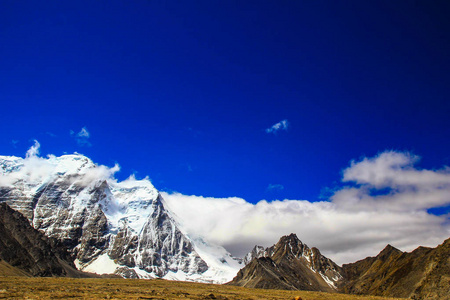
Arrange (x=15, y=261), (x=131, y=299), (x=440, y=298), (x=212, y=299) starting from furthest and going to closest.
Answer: (x=15, y=261) < (x=440, y=298) < (x=212, y=299) < (x=131, y=299)

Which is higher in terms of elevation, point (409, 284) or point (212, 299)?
point (409, 284)

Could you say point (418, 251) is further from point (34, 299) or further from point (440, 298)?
point (34, 299)

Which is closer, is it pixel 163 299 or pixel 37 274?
pixel 163 299

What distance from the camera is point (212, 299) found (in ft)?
135

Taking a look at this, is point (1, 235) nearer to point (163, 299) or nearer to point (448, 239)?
point (163, 299)

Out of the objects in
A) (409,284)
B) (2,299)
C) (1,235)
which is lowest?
(2,299)

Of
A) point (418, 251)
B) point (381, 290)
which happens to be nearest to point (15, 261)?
point (381, 290)

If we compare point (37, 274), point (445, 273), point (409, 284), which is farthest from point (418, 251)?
point (37, 274)

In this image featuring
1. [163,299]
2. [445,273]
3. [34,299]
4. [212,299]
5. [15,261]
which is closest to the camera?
[34,299]

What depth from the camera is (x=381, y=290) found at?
145 m

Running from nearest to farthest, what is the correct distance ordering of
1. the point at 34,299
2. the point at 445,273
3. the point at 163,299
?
the point at 34,299, the point at 163,299, the point at 445,273

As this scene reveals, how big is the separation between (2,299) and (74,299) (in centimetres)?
576

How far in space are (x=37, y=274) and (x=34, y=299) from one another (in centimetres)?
20238

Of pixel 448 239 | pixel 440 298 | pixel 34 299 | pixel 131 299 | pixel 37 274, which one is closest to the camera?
pixel 34 299
